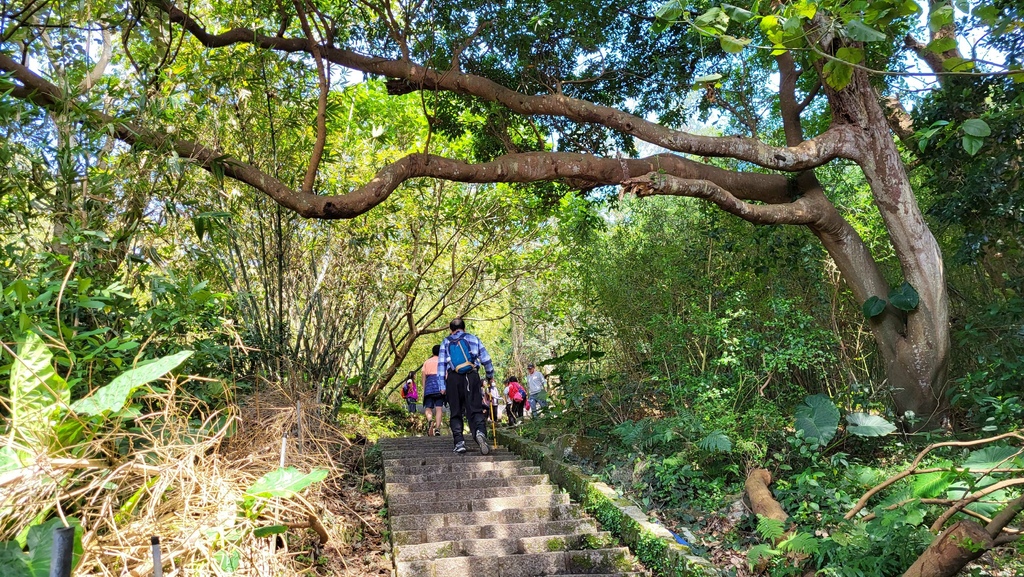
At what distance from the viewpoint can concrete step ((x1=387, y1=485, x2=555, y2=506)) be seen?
263 inches

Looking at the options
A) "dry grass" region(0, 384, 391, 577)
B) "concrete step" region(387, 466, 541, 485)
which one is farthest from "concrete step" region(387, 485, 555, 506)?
"dry grass" region(0, 384, 391, 577)

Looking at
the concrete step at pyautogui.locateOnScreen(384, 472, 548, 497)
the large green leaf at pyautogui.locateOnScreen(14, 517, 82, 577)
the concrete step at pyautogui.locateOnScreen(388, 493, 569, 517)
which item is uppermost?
the large green leaf at pyautogui.locateOnScreen(14, 517, 82, 577)

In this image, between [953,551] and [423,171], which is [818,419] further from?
[423,171]

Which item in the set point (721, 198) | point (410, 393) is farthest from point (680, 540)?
point (410, 393)

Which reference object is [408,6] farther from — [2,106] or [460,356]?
[2,106]

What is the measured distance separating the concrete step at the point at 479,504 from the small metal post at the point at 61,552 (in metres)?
5.13

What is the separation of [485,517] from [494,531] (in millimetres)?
282

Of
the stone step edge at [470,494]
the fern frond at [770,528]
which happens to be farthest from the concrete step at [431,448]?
the fern frond at [770,528]

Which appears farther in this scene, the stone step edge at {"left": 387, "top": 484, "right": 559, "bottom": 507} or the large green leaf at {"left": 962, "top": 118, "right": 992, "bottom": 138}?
the stone step edge at {"left": 387, "top": 484, "right": 559, "bottom": 507}

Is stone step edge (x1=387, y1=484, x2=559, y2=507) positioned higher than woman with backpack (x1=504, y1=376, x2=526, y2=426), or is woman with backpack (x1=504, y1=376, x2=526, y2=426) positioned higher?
woman with backpack (x1=504, y1=376, x2=526, y2=426)

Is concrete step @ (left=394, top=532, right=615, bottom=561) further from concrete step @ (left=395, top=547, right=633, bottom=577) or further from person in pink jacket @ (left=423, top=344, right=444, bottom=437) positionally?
person in pink jacket @ (left=423, top=344, right=444, bottom=437)

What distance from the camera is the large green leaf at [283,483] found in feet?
9.80

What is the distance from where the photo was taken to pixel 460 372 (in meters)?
8.00

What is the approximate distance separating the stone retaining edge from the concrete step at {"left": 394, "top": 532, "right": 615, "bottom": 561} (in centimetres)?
27
